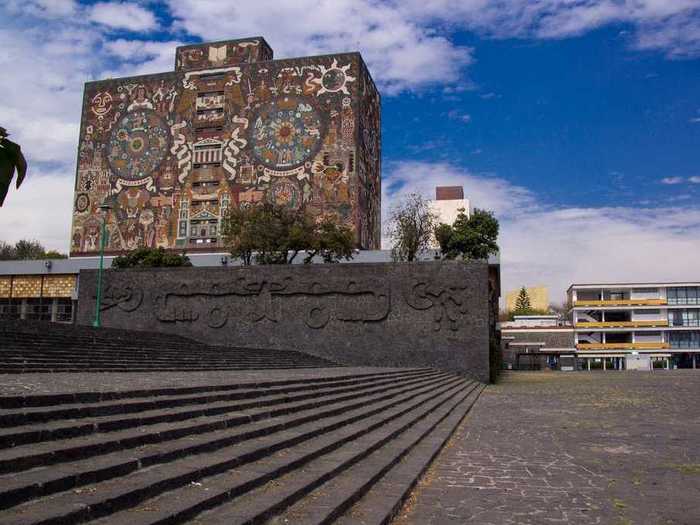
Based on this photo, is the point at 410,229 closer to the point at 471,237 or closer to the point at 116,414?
the point at 471,237

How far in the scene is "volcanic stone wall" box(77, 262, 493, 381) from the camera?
68.0ft

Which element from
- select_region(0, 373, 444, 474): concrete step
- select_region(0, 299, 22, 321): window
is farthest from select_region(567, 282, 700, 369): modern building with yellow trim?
select_region(0, 373, 444, 474): concrete step

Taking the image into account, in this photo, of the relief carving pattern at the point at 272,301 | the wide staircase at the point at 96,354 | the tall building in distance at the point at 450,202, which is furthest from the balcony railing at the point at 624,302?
the wide staircase at the point at 96,354

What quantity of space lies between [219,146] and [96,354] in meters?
32.5

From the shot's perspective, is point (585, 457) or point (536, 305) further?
point (536, 305)

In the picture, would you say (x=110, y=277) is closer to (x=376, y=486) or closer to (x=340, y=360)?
(x=340, y=360)

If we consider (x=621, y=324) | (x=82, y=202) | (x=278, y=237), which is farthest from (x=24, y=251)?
(x=621, y=324)

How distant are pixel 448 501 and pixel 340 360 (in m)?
16.3

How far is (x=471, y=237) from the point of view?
36.0 m

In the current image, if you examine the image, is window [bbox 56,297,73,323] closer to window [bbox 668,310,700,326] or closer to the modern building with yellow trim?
the modern building with yellow trim

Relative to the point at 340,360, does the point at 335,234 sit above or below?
above

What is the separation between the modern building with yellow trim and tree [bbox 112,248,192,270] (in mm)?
35599

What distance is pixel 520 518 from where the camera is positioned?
175 inches

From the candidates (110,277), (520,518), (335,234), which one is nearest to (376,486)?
(520,518)
